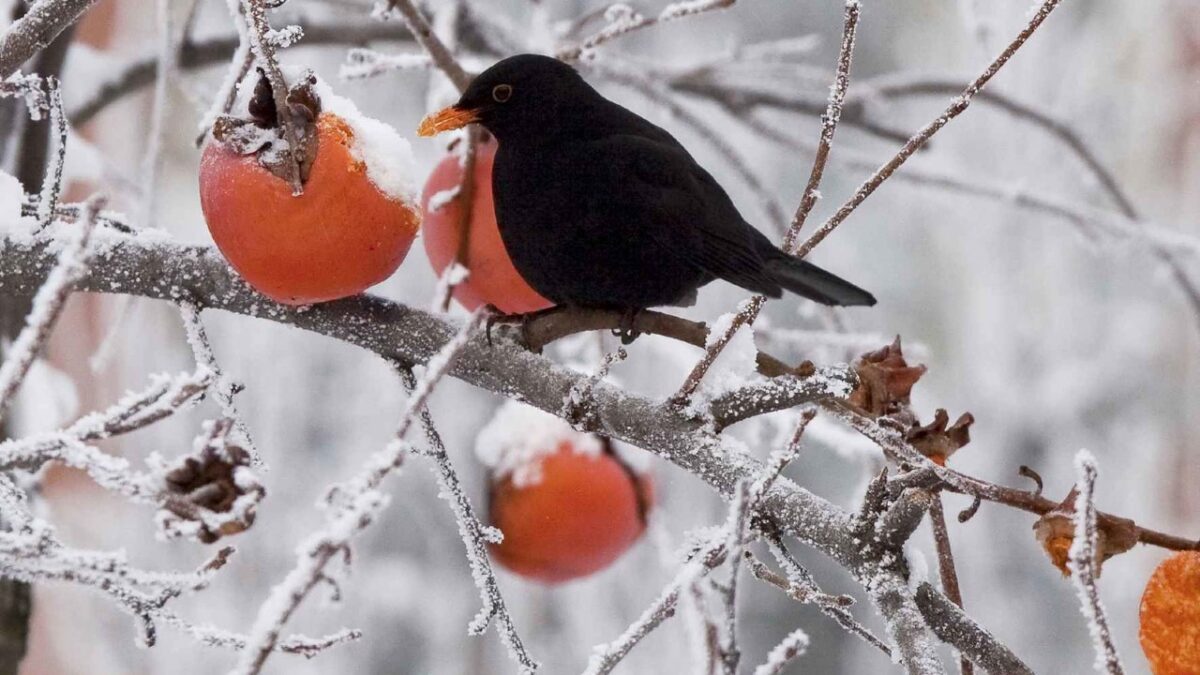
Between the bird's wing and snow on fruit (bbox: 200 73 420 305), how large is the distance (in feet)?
0.86

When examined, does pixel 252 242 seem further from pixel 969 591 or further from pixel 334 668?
pixel 969 591

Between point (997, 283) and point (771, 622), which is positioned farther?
point (771, 622)

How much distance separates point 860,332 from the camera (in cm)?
280

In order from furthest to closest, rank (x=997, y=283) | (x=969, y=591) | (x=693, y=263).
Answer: (x=997, y=283)
(x=969, y=591)
(x=693, y=263)

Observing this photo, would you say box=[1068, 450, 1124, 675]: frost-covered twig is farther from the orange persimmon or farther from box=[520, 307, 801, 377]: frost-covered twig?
the orange persimmon

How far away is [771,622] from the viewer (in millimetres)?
5043

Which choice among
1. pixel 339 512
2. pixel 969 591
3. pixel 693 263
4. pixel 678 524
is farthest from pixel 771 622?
pixel 339 512

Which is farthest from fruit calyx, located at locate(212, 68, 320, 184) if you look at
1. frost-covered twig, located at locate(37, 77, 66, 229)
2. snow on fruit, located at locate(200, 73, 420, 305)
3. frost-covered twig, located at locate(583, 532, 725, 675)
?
frost-covered twig, located at locate(583, 532, 725, 675)

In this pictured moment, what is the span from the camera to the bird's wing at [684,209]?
1010mm

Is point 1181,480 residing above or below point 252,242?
above

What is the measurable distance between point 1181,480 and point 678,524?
1.72 metres

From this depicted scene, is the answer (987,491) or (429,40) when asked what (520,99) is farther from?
(987,491)

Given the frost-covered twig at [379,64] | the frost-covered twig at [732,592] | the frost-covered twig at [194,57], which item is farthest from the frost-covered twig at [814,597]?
the frost-covered twig at [194,57]

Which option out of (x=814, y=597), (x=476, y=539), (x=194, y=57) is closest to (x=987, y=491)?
(x=814, y=597)
